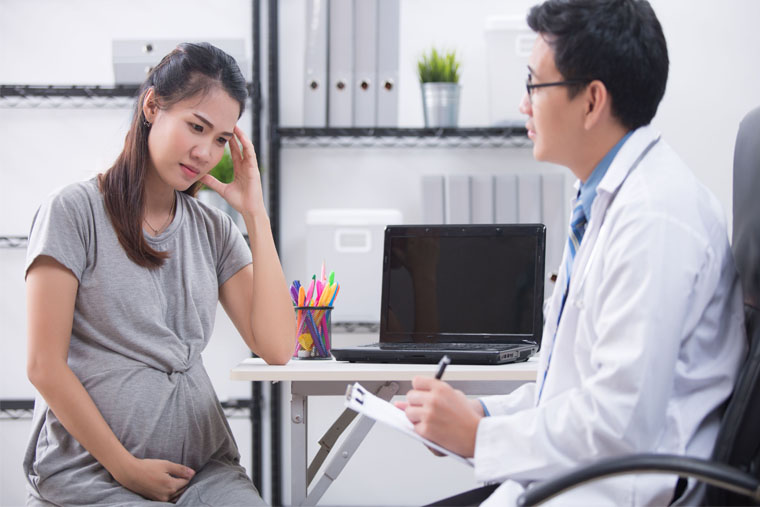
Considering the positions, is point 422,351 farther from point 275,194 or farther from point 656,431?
point 275,194

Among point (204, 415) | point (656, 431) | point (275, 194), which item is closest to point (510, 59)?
point (275, 194)

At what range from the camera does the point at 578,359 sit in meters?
1.02

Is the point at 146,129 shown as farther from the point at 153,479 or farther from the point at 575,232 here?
the point at 575,232

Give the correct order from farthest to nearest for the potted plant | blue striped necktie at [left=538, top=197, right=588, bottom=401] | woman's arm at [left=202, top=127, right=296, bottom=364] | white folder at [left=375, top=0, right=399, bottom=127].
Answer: the potted plant, white folder at [left=375, top=0, right=399, bottom=127], woman's arm at [left=202, top=127, right=296, bottom=364], blue striped necktie at [left=538, top=197, right=588, bottom=401]

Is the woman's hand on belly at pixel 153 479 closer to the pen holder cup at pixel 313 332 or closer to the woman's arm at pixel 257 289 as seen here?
the woman's arm at pixel 257 289

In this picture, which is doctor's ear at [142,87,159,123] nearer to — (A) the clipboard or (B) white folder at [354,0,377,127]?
(A) the clipboard

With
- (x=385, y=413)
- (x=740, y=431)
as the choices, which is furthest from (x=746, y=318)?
(x=385, y=413)

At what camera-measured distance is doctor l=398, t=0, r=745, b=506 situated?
0.90 m

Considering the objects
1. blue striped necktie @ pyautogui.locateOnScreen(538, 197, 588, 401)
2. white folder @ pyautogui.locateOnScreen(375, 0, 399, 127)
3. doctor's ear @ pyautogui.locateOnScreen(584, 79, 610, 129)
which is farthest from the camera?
white folder @ pyautogui.locateOnScreen(375, 0, 399, 127)

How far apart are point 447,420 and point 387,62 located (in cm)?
163

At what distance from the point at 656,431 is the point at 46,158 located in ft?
8.06

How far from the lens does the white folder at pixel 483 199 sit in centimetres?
246

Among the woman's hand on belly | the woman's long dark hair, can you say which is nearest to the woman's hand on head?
the woman's long dark hair

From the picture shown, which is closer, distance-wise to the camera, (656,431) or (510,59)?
(656,431)
